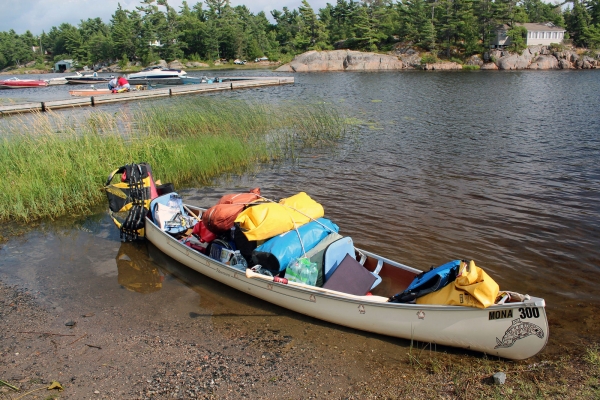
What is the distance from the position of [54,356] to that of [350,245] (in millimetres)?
4085

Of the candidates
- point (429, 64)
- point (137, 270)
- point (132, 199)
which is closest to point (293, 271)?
point (137, 270)

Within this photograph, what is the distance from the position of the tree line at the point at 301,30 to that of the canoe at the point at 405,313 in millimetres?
71235

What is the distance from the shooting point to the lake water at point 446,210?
732 cm

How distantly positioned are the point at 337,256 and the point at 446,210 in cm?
489

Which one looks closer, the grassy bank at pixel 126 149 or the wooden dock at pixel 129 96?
the grassy bank at pixel 126 149

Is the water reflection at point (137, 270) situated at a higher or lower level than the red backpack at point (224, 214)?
lower

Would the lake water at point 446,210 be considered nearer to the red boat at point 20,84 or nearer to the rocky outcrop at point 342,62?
the red boat at point 20,84

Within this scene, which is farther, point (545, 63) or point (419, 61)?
point (419, 61)

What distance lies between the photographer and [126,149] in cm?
1201

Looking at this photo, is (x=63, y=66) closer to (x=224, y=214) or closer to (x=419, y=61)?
(x=419, y=61)

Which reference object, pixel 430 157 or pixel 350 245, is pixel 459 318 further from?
pixel 430 157

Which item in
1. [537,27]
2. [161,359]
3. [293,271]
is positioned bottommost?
[161,359]

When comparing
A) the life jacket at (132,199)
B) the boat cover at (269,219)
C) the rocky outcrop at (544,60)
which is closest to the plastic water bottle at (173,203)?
the life jacket at (132,199)

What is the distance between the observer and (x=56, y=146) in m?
11.3
